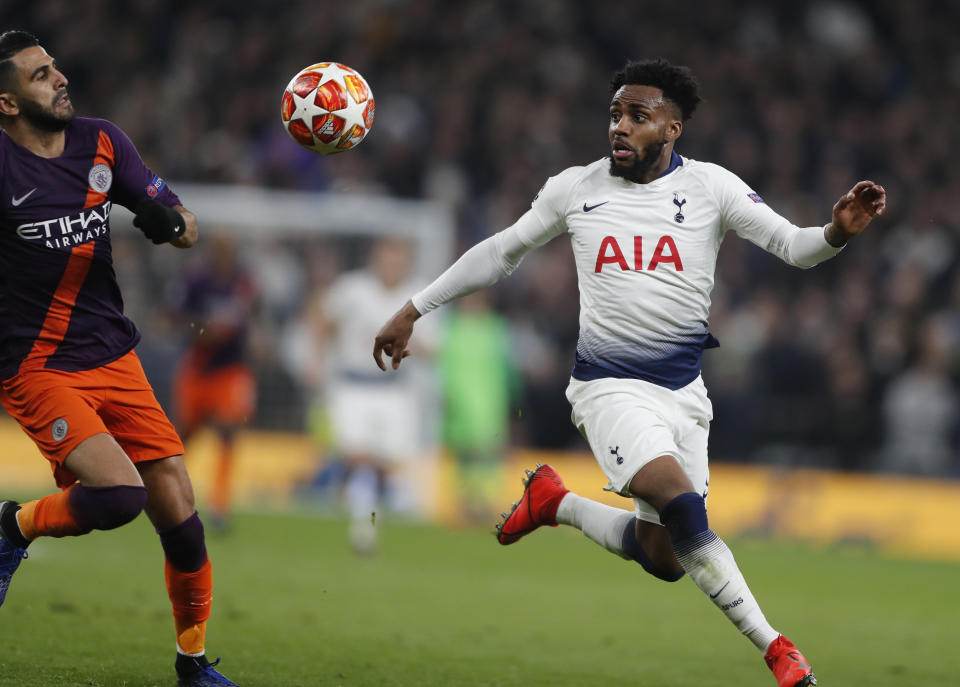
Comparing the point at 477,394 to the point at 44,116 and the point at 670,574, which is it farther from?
the point at 44,116

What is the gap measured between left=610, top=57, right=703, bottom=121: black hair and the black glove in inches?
80.2

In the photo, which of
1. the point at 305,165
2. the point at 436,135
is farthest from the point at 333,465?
the point at 436,135

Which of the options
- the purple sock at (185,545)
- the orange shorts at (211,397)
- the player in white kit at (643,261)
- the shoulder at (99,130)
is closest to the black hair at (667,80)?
the player in white kit at (643,261)

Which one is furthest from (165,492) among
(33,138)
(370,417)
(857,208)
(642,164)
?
(370,417)

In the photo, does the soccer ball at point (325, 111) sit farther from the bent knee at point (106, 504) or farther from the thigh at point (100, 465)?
the bent knee at point (106, 504)

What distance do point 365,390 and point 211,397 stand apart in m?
1.62

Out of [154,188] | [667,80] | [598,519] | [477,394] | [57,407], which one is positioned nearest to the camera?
[57,407]

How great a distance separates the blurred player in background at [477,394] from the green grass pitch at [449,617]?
1.74m

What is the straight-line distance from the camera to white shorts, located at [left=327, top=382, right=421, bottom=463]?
12.4m

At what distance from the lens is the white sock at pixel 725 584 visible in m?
5.39

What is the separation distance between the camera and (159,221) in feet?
18.2

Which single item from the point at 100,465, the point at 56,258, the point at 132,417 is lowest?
the point at 100,465

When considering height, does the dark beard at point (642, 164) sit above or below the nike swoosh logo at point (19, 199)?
above

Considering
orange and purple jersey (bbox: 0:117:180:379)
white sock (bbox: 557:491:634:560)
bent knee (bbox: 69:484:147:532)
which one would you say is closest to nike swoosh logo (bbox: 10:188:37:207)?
orange and purple jersey (bbox: 0:117:180:379)
